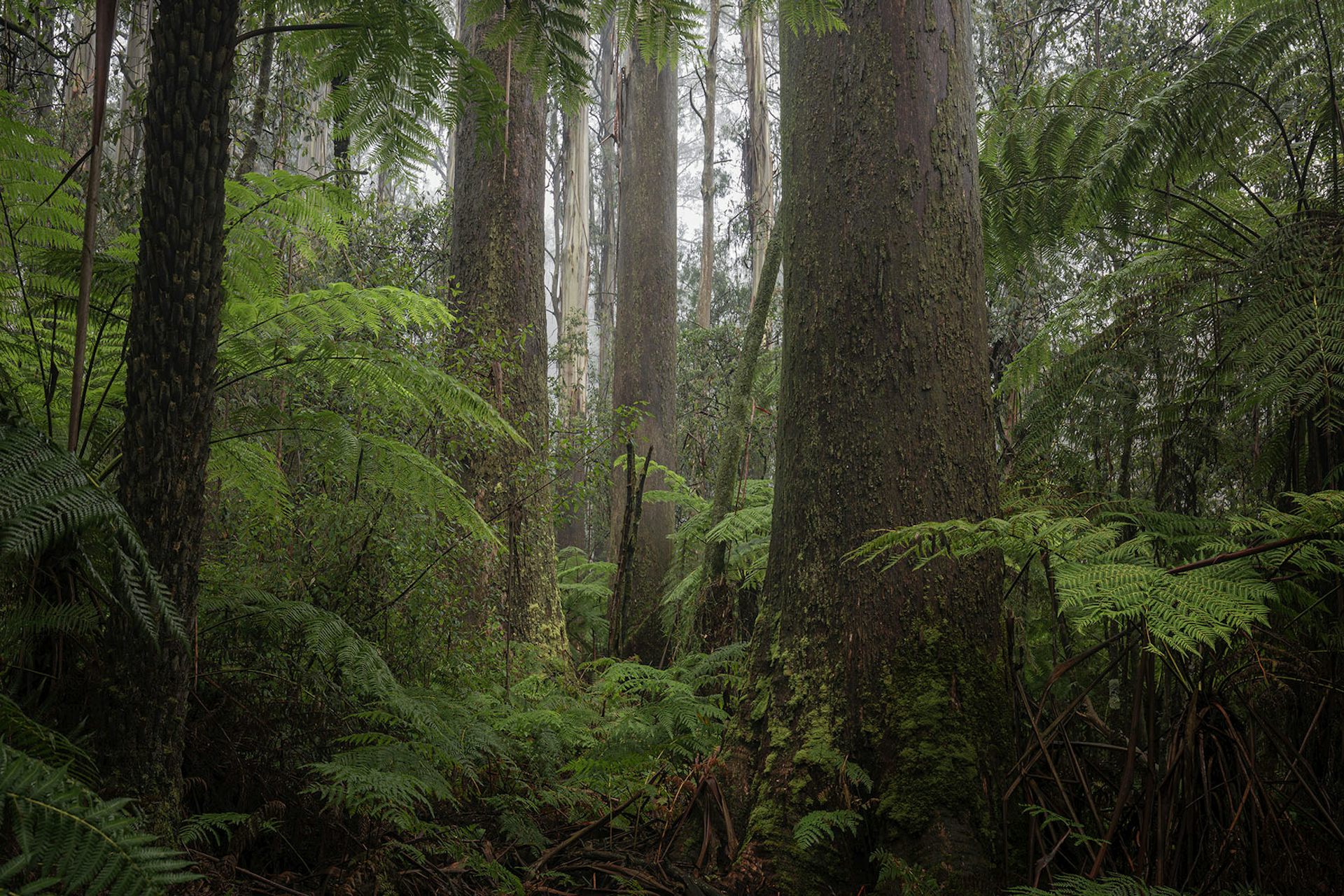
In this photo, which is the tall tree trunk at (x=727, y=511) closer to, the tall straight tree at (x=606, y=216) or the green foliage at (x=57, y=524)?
the green foliage at (x=57, y=524)

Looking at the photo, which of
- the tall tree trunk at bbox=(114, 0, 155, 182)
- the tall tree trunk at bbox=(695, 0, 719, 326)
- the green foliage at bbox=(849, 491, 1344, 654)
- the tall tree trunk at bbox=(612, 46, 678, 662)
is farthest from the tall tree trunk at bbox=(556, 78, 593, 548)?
the green foliage at bbox=(849, 491, 1344, 654)

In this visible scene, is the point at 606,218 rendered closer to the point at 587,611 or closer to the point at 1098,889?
the point at 587,611

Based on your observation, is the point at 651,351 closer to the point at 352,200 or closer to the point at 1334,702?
the point at 352,200

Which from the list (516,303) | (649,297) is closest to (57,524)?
(516,303)

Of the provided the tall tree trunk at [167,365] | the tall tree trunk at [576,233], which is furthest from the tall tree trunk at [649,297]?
the tall tree trunk at [167,365]

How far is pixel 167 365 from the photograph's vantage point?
76.2 inches

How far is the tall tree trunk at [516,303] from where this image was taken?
5.12m

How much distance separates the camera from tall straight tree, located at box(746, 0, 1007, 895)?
242 cm

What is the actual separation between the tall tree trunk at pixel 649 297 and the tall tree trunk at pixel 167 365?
21.5 feet

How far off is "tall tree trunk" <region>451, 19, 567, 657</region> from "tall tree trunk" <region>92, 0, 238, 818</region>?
2.85 metres

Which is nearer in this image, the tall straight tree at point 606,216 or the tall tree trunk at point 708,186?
the tall tree trunk at point 708,186

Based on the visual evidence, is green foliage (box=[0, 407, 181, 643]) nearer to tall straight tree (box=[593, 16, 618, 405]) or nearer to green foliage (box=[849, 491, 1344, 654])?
green foliage (box=[849, 491, 1344, 654])

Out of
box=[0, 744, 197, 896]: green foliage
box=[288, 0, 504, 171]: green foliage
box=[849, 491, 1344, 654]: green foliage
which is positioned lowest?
box=[0, 744, 197, 896]: green foliage

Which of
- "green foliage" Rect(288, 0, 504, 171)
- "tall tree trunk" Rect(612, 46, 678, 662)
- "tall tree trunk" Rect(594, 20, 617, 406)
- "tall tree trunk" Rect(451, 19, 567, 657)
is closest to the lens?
"green foliage" Rect(288, 0, 504, 171)
